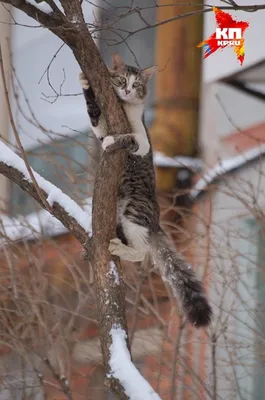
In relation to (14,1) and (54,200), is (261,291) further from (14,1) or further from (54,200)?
(14,1)

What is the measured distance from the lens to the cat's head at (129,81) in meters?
3.40

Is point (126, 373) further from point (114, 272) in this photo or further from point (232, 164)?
point (232, 164)

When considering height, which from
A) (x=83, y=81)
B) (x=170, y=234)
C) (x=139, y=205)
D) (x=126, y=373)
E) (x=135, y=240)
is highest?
(x=170, y=234)

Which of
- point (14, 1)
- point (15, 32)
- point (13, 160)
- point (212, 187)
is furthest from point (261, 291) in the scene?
point (15, 32)

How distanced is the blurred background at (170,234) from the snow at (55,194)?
3.28ft

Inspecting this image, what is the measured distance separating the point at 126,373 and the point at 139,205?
2.91 feet

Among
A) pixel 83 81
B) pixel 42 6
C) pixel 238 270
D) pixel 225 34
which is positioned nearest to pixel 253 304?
pixel 238 270

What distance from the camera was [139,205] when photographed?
3.27 meters

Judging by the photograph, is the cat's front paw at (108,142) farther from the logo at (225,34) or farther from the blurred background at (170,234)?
the blurred background at (170,234)

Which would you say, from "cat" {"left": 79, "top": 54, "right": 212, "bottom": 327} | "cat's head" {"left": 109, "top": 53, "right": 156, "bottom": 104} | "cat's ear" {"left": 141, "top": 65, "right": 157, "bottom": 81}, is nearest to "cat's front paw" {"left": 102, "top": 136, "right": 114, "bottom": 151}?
"cat" {"left": 79, "top": 54, "right": 212, "bottom": 327}

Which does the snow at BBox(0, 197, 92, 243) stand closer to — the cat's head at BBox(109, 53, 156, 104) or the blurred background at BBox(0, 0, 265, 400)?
the blurred background at BBox(0, 0, 265, 400)

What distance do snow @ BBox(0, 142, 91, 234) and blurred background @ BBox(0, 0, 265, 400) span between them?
1.00 meters

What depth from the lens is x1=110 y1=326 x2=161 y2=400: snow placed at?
8.50ft

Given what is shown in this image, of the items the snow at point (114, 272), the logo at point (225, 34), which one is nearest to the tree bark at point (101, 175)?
the snow at point (114, 272)
